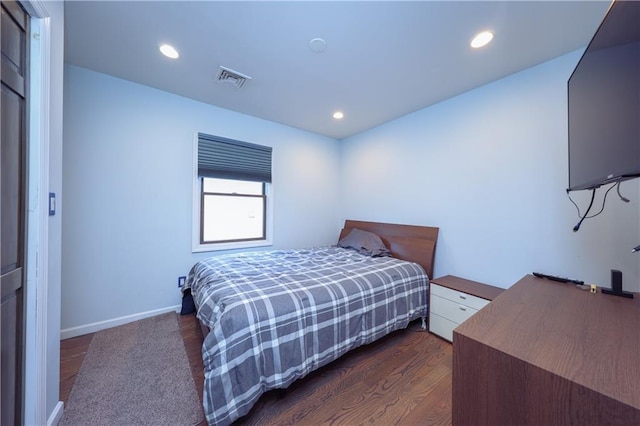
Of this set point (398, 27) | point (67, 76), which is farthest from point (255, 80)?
point (67, 76)

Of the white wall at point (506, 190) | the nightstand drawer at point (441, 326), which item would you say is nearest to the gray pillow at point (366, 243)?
the white wall at point (506, 190)

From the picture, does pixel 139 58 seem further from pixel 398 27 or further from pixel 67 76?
pixel 398 27

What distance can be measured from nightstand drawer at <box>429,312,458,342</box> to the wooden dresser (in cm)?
126

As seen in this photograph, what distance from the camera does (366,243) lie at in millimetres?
3131

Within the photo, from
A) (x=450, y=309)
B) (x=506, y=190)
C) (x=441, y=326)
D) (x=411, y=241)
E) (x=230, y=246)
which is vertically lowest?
(x=441, y=326)

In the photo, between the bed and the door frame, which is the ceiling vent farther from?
the bed

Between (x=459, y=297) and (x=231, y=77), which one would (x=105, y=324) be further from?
(x=459, y=297)

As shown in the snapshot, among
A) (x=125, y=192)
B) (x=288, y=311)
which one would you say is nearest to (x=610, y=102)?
(x=288, y=311)

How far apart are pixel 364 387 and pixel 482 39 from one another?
278cm

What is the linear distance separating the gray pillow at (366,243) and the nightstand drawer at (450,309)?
80cm

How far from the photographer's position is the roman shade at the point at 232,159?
9.25 ft

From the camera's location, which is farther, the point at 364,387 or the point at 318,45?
the point at 318,45

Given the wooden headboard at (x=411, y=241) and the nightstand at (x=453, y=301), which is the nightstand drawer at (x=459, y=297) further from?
the wooden headboard at (x=411, y=241)

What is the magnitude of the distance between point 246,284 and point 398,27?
7.31 feet
